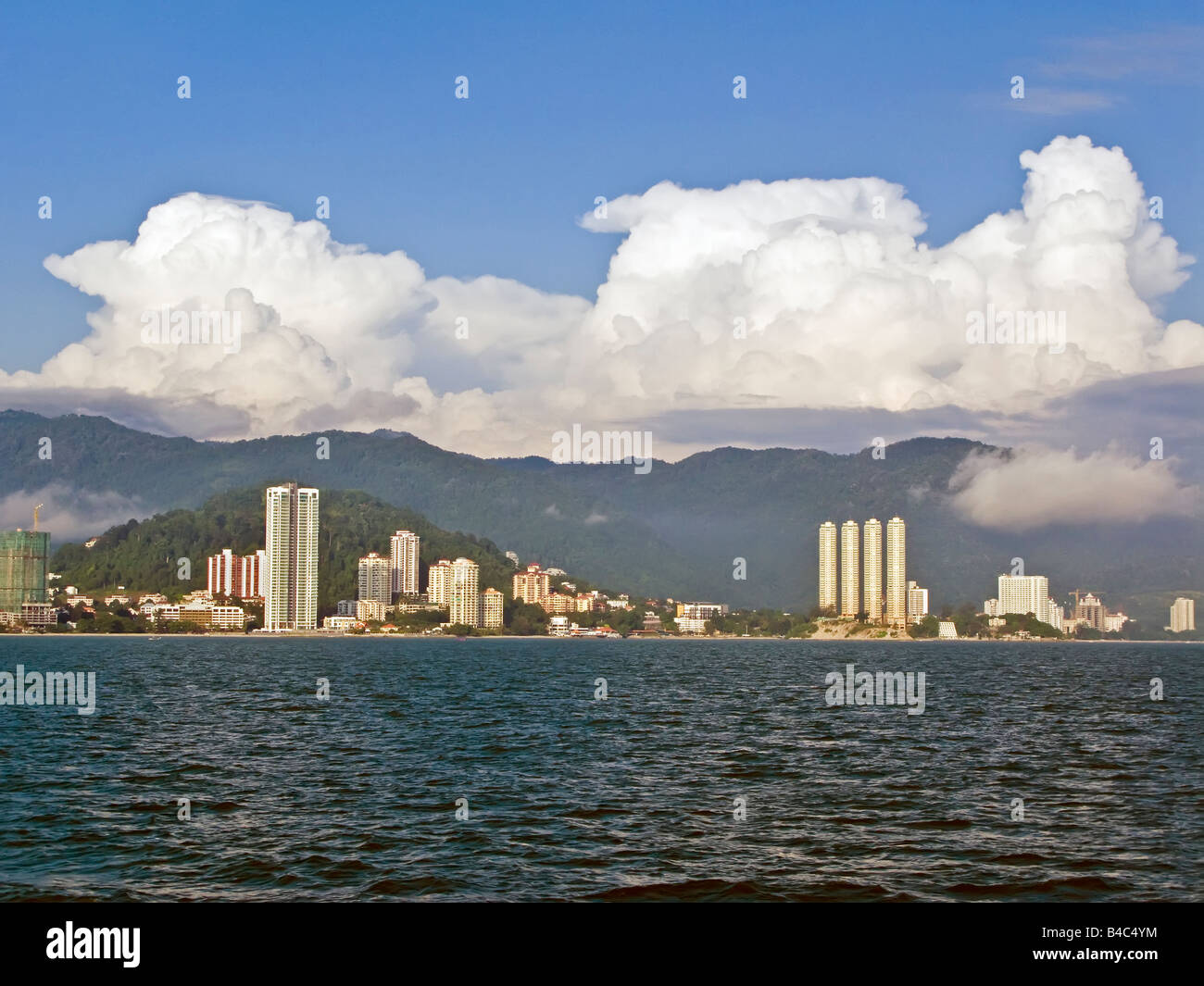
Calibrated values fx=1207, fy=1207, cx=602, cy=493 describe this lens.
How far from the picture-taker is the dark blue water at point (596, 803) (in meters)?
30.1

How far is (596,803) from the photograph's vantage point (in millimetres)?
41094

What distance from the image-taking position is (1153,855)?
1320 inches

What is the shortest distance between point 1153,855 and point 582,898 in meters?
16.7

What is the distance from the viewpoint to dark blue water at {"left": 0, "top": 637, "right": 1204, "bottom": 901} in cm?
3012

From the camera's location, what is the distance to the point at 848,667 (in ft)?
573

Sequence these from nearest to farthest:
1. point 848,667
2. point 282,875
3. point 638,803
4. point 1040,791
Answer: point 282,875 < point 638,803 < point 1040,791 < point 848,667

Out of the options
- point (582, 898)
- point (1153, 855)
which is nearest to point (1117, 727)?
point (1153, 855)

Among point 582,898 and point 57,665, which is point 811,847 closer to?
point 582,898

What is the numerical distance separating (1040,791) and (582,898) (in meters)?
23.7

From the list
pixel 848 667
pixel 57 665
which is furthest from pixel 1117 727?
pixel 57 665
